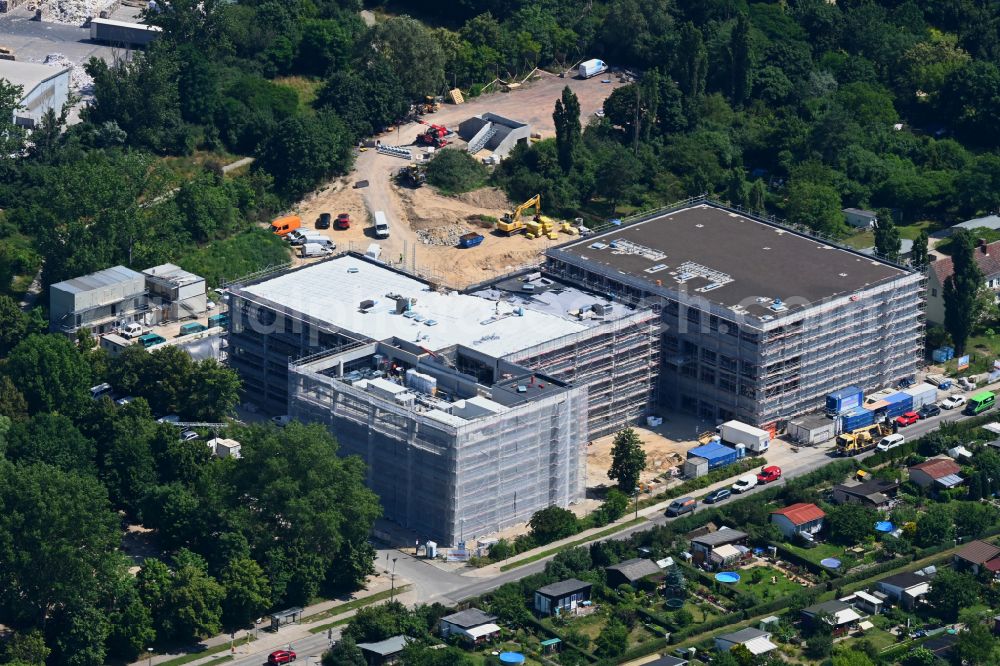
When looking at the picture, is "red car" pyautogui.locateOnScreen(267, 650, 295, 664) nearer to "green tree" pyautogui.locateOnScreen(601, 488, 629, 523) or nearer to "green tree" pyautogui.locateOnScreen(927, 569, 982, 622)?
"green tree" pyautogui.locateOnScreen(601, 488, 629, 523)

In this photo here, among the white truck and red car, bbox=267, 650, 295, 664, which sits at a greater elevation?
the white truck

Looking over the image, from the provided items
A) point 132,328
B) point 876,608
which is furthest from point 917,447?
point 132,328

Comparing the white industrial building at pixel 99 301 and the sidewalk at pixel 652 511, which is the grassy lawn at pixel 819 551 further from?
the white industrial building at pixel 99 301

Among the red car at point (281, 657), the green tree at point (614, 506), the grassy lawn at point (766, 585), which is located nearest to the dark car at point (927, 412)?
the grassy lawn at point (766, 585)

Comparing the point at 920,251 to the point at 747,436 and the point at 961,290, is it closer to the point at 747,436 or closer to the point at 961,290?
the point at 961,290

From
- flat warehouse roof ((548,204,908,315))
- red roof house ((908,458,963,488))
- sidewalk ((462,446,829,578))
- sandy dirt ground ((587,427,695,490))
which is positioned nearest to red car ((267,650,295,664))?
sidewalk ((462,446,829,578))

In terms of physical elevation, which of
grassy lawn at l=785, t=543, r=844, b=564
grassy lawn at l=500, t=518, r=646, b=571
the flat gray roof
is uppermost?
the flat gray roof

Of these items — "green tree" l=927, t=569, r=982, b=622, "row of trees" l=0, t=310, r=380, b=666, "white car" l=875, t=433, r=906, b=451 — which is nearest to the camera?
"row of trees" l=0, t=310, r=380, b=666
